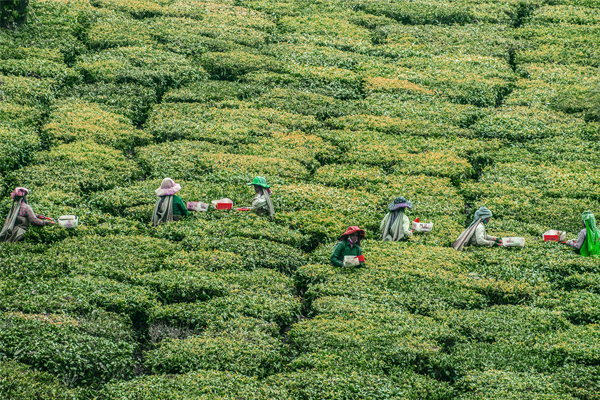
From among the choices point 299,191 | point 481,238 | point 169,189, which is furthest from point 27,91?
point 481,238

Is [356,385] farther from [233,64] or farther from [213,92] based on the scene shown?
[233,64]

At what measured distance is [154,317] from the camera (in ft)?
47.5

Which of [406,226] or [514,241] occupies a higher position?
[514,241]

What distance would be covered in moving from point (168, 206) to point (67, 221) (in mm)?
2610

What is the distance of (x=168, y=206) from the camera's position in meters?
18.7

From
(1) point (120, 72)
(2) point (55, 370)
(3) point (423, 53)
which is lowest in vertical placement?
(2) point (55, 370)

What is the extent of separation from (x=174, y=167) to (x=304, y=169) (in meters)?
4.19

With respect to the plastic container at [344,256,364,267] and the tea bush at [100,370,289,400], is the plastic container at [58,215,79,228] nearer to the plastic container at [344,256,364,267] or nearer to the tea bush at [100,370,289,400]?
the tea bush at [100,370,289,400]

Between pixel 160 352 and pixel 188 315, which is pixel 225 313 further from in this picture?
pixel 160 352

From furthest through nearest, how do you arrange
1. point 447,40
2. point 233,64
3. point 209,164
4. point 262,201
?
point 447,40 < point 233,64 < point 209,164 < point 262,201

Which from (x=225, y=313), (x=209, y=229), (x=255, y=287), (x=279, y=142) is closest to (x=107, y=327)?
(x=225, y=313)

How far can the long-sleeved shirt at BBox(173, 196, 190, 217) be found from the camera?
61.7 ft

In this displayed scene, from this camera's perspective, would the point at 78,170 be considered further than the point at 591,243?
Yes

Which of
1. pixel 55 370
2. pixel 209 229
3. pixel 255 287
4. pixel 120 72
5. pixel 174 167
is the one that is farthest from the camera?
pixel 120 72
